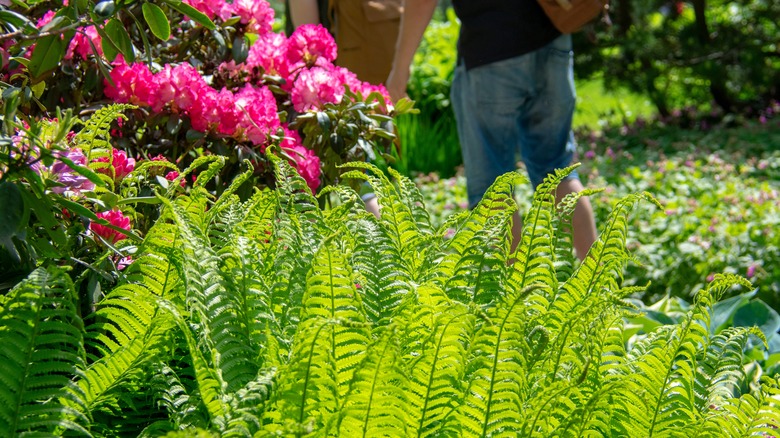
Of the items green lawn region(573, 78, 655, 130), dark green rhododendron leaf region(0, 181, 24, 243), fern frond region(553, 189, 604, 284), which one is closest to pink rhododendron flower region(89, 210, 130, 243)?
dark green rhododendron leaf region(0, 181, 24, 243)

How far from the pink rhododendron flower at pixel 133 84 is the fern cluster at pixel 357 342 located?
2.23ft

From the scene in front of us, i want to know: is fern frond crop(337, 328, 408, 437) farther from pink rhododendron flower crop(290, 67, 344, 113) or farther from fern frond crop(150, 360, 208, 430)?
pink rhododendron flower crop(290, 67, 344, 113)

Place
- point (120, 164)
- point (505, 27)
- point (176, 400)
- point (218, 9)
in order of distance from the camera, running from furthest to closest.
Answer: point (505, 27) → point (218, 9) → point (120, 164) → point (176, 400)

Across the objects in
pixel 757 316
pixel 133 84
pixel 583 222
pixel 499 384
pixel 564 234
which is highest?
pixel 133 84

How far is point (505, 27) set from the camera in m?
3.39

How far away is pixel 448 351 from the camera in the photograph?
1.05 m

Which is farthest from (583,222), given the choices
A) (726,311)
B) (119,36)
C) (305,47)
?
(119,36)

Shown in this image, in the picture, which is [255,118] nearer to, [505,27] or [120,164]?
[120,164]

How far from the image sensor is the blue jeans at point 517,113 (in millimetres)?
3463

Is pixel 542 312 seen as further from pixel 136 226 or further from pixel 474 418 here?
pixel 136 226

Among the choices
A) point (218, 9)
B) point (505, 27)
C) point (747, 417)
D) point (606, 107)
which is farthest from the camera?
point (606, 107)

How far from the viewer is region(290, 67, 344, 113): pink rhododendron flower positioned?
2.25 metres

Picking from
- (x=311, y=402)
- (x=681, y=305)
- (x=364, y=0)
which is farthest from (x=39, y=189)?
(x=364, y=0)

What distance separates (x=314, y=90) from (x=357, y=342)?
1.23 meters
